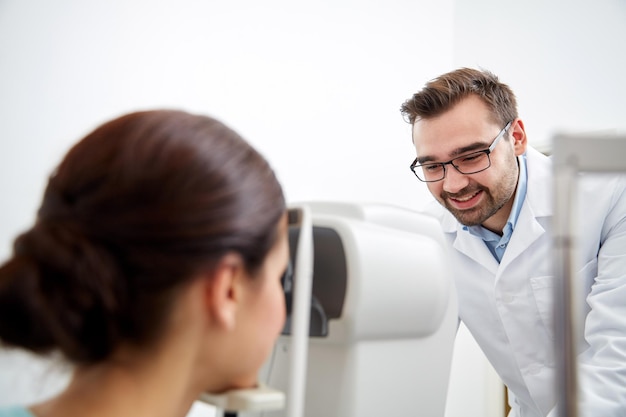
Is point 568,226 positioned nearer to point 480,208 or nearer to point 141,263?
point 141,263

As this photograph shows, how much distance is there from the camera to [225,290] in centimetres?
65

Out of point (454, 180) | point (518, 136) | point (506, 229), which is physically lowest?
point (506, 229)

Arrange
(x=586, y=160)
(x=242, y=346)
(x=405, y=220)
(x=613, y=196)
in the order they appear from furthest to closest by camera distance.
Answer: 1. (x=613, y=196)
2. (x=405, y=220)
3. (x=242, y=346)
4. (x=586, y=160)

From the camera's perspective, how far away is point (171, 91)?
174 cm

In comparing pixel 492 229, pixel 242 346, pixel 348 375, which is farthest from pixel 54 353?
pixel 492 229

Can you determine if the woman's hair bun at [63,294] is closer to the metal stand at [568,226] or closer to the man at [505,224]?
the metal stand at [568,226]

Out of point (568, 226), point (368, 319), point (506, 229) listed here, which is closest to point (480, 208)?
point (506, 229)

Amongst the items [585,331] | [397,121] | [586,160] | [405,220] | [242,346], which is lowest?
[585,331]

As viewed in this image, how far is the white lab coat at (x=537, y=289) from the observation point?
4.19ft

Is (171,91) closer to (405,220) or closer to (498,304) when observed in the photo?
(405,220)

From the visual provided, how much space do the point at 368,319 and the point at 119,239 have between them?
0.43m

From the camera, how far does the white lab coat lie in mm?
1277

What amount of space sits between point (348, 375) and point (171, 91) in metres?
1.21

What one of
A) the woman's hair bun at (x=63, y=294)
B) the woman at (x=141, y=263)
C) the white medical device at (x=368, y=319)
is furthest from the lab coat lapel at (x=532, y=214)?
the woman's hair bun at (x=63, y=294)
